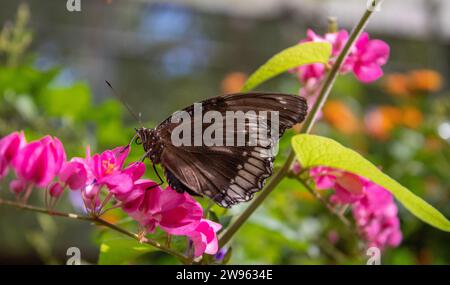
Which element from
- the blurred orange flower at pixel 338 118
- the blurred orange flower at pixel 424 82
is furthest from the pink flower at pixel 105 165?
the blurred orange flower at pixel 424 82

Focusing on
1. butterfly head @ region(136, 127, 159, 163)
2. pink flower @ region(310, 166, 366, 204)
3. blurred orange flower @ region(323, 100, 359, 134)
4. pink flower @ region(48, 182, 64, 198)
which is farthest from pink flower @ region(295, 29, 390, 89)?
blurred orange flower @ region(323, 100, 359, 134)

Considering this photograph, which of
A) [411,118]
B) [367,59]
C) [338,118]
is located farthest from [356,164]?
[411,118]

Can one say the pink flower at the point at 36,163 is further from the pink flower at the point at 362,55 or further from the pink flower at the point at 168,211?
the pink flower at the point at 362,55

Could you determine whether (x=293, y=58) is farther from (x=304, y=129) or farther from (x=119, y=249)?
(x=119, y=249)

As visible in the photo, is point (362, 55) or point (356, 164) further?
point (362, 55)

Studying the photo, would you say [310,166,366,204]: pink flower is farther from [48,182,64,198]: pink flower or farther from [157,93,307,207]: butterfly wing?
[48,182,64,198]: pink flower

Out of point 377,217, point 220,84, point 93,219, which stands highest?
point 93,219
